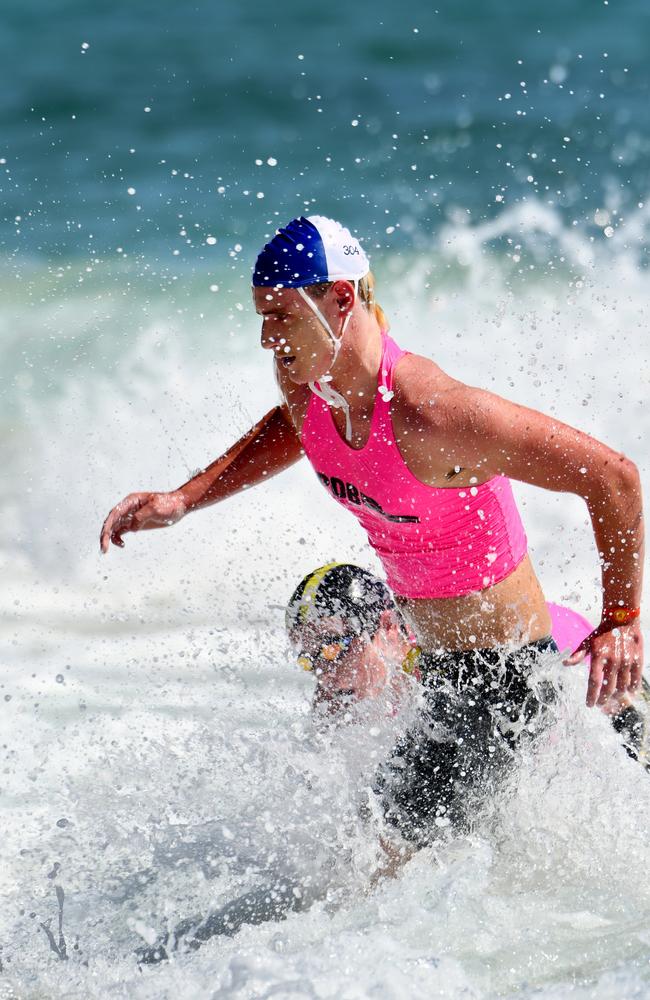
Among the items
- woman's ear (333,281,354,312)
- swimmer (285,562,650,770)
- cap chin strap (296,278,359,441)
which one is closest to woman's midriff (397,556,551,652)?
swimmer (285,562,650,770)

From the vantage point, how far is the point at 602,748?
3.34 metres

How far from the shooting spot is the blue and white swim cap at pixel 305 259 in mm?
2846

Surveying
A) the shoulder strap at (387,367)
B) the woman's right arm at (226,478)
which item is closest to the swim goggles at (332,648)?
the woman's right arm at (226,478)

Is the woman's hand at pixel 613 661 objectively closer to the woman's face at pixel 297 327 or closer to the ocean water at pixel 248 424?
the ocean water at pixel 248 424

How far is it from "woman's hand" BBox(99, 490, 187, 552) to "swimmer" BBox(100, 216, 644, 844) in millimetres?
17

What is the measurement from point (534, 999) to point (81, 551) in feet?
12.8

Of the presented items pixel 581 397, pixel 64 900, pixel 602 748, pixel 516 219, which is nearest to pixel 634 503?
pixel 602 748

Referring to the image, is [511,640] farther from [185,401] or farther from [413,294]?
[413,294]

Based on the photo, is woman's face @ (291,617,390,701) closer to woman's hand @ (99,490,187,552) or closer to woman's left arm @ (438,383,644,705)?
woman's hand @ (99,490,187,552)

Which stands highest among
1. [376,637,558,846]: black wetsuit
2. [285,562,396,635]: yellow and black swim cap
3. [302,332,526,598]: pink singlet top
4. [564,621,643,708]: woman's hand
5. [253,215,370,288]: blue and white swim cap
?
[253,215,370,288]: blue and white swim cap

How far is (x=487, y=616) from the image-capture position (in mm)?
3219

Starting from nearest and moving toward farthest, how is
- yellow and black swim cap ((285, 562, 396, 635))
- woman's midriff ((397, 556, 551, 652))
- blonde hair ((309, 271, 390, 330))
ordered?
blonde hair ((309, 271, 390, 330))
woman's midriff ((397, 556, 551, 652))
yellow and black swim cap ((285, 562, 396, 635))

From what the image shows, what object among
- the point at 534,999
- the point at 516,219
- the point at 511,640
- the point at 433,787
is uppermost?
the point at 516,219

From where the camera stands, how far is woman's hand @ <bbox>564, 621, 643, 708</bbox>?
9.30ft
